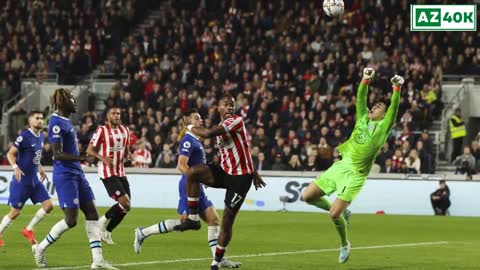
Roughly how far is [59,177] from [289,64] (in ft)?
73.3

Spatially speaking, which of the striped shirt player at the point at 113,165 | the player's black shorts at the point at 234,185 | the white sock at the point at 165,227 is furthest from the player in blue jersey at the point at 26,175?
the player's black shorts at the point at 234,185

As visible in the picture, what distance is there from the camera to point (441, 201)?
28812 millimetres

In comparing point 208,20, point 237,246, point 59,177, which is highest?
point 208,20

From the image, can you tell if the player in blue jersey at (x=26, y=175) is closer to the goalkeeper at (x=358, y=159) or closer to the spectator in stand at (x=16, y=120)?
the goalkeeper at (x=358, y=159)

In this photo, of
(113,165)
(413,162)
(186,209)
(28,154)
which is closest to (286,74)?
(413,162)

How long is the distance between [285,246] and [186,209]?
6.29 feet

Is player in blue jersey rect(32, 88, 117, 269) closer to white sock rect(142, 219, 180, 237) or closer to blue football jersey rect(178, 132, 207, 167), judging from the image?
white sock rect(142, 219, 180, 237)

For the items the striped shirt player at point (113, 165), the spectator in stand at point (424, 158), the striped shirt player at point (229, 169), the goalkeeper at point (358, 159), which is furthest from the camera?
the spectator in stand at point (424, 158)

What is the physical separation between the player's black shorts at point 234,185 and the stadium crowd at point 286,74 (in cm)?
1674

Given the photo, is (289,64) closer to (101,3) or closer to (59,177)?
(101,3)

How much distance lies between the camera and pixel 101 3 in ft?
143

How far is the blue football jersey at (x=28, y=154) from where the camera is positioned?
18359 mm

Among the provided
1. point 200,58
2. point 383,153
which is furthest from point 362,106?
point 200,58

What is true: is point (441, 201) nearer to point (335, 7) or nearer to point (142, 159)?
point (335, 7)
